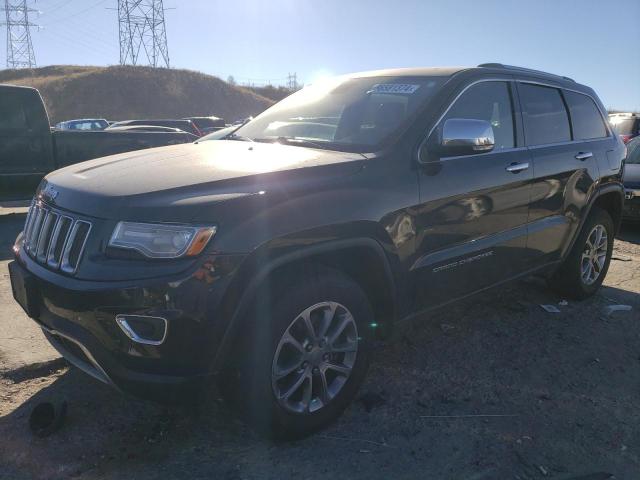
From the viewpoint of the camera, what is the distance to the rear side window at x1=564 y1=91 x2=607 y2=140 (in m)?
4.72

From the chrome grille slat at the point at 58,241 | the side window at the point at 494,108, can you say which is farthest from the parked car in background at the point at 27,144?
the side window at the point at 494,108

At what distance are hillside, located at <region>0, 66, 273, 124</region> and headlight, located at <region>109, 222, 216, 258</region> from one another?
5073cm

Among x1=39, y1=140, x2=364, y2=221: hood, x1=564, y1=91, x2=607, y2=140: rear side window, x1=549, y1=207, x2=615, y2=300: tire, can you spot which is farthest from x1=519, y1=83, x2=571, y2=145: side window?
x1=39, y1=140, x2=364, y2=221: hood

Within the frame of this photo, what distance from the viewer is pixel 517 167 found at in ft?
12.4

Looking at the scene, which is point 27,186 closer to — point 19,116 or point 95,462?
point 19,116

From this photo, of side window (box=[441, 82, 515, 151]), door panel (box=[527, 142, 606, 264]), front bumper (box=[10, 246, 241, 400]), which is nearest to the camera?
front bumper (box=[10, 246, 241, 400])

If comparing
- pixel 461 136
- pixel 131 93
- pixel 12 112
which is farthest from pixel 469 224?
pixel 131 93

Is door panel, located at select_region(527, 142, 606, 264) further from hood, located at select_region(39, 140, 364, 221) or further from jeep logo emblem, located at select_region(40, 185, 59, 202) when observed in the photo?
jeep logo emblem, located at select_region(40, 185, 59, 202)

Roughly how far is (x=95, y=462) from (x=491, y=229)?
265cm

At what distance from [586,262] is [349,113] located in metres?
2.87

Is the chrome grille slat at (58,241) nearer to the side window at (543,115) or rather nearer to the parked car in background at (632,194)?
the side window at (543,115)

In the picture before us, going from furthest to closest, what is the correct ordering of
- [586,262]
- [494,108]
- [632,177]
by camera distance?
[632,177] → [586,262] → [494,108]

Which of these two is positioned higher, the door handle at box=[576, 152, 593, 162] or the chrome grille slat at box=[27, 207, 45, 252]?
the door handle at box=[576, 152, 593, 162]

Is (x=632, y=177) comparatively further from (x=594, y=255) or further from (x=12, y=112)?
(x=12, y=112)
